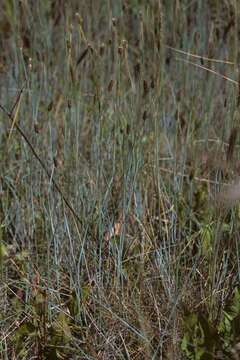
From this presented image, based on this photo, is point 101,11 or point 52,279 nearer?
point 52,279

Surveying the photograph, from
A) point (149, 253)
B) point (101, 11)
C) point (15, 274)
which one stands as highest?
point (101, 11)

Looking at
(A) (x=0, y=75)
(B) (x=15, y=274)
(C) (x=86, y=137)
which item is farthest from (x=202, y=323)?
(A) (x=0, y=75)

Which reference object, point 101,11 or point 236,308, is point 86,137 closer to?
point 101,11

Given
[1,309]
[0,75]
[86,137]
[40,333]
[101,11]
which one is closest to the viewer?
[40,333]

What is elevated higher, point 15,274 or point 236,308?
point 236,308

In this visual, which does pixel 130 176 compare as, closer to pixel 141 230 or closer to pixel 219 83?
pixel 141 230

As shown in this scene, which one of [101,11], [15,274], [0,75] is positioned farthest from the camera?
[101,11]

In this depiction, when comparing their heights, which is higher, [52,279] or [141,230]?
[141,230]

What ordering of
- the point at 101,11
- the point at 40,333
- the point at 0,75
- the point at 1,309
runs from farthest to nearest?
1. the point at 101,11
2. the point at 0,75
3. the point at 1,309
4. the point at 40,333

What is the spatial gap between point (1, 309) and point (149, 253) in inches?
17.2

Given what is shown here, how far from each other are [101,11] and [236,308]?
1.78m

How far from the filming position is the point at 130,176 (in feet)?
4.44

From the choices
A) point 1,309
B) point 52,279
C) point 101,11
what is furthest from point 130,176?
point 101,11

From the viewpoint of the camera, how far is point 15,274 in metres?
1.53
